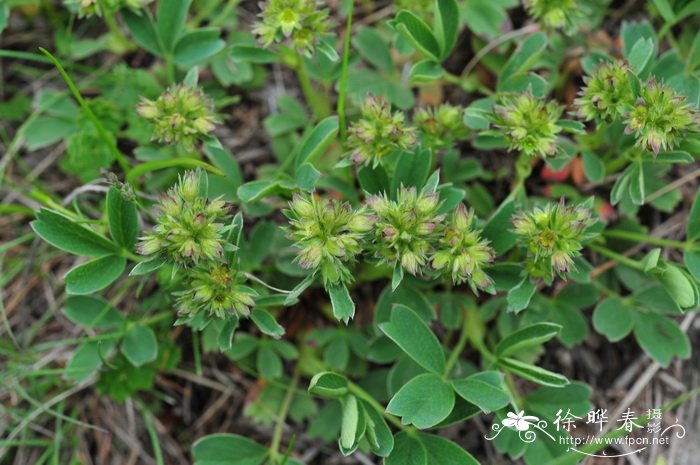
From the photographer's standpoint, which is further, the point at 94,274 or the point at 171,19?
the point at 171,19

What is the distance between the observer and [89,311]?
9.30 ft

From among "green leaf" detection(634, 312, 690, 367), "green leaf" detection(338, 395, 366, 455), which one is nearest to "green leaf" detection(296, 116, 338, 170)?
"green leaf" detection(338, 395, 366, 455)

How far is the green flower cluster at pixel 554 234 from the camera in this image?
2178 millimetres

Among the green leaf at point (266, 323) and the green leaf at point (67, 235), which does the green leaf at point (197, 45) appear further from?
the green leaf at point (266, 323)

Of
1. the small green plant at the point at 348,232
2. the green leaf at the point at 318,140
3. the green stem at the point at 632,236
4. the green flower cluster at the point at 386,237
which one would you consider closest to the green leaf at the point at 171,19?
the small green plant at the point at 348,232

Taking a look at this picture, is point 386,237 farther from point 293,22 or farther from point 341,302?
point 293,22

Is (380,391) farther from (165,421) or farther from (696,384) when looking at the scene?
(696,384)

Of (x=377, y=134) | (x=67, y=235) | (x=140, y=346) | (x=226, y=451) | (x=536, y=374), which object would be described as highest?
(x=377, y=134)

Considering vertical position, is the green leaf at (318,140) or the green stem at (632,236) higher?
the green leaf at (318,140)

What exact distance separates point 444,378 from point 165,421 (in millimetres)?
1520

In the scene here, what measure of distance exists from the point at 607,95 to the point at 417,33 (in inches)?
28.3

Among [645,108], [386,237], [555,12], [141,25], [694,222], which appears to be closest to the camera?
[386,237]

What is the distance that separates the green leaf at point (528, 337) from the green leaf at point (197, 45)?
5.41 feet

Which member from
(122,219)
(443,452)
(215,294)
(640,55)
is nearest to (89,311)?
(122,219)
